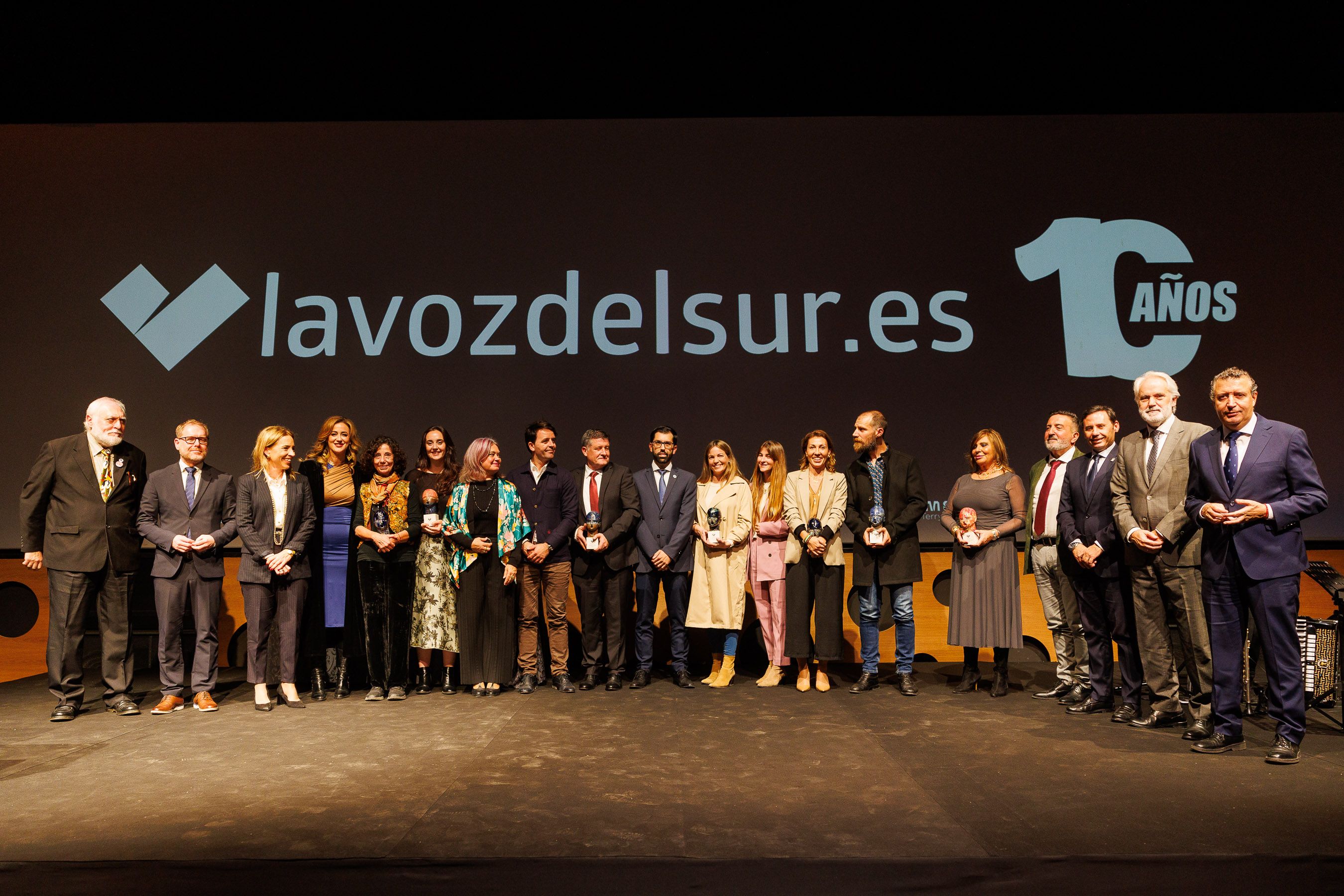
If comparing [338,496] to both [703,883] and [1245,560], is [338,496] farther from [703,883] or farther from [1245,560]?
[1245,560]

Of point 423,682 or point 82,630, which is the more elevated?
point 82,630

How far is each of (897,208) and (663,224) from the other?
160 cm

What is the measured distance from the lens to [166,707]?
13.9ft

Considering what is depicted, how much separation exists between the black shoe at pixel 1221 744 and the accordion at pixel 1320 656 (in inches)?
38.0

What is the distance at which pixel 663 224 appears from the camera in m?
5.81

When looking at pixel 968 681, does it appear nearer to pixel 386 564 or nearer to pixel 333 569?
pixel 386 564

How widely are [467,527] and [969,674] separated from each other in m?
2.88

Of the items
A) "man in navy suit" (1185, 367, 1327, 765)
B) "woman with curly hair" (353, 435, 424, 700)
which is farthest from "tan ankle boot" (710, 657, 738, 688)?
"man in navy suit" (1185, 367, 1327, 765)

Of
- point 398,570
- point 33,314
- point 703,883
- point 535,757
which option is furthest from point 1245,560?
point 33,314

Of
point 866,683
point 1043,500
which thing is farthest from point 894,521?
point 866,683

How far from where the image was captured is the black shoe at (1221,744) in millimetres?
3268

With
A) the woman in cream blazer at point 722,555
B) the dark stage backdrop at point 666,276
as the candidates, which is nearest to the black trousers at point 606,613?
the woman in cream blazer at point 722,555

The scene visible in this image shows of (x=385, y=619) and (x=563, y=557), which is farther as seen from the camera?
(x=563, y=557)

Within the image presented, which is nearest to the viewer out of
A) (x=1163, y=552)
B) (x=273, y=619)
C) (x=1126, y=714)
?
(x=1163, y=552)
